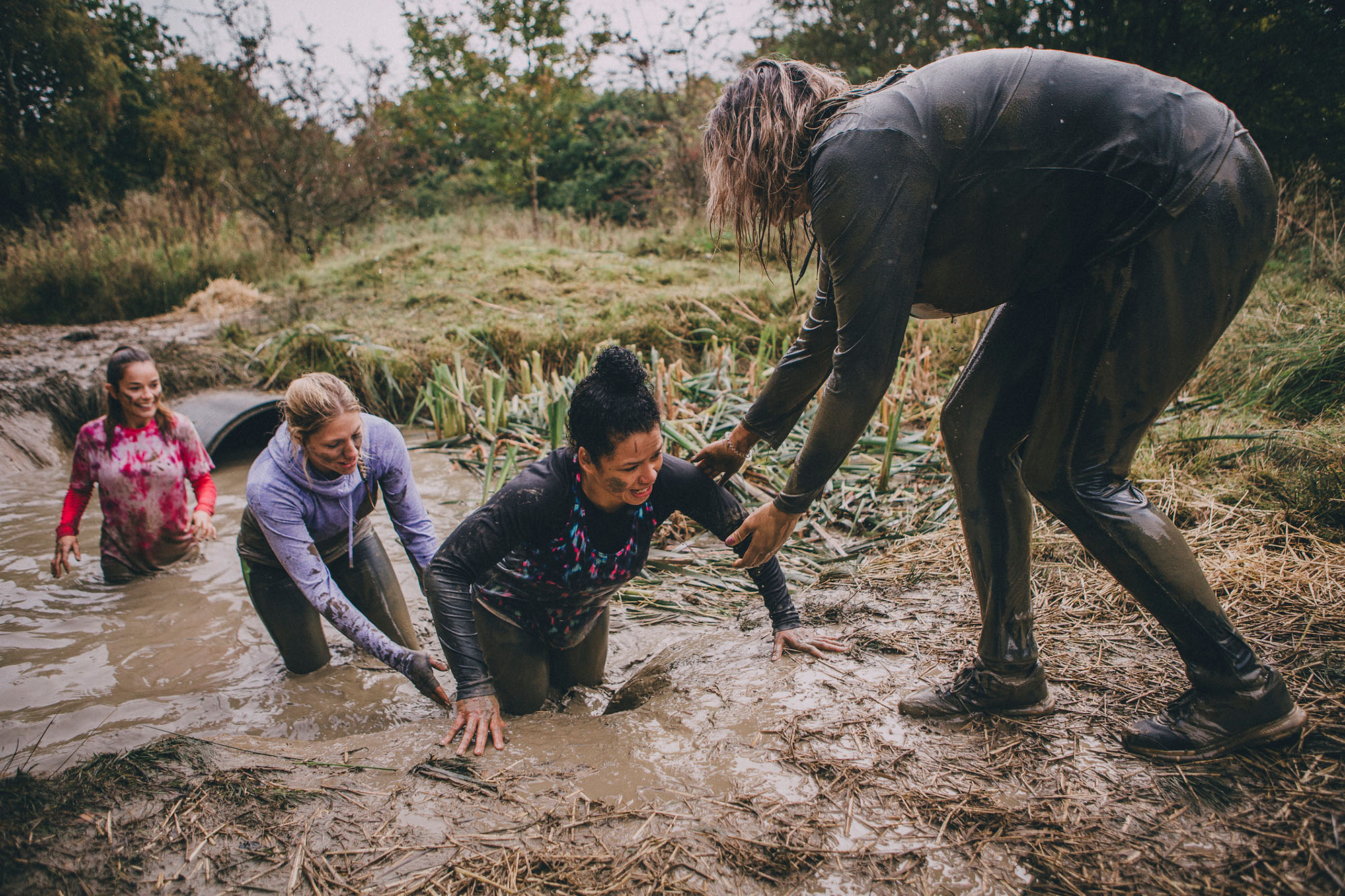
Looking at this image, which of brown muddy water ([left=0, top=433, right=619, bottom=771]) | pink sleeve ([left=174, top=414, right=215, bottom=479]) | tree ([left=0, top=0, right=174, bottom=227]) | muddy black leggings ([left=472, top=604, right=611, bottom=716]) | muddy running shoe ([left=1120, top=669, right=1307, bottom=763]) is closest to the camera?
muddy running shoe ([left=1120, top=669, right=1307, bottom=763])

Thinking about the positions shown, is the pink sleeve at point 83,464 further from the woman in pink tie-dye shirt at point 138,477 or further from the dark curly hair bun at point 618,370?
the dark curly hair bun at point 618,370

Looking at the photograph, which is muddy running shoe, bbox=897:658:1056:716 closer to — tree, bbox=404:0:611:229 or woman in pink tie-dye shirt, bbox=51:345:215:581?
woman in pink tie-dye shirt, bbox=51:345:215:581

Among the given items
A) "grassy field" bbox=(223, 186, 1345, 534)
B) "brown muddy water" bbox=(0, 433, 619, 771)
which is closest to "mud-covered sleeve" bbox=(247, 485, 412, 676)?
"brown muddy water" bbox=(0, 433, 619, 771)

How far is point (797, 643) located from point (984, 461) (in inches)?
35.9

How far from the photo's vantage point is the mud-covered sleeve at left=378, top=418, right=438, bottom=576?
2.80 meters

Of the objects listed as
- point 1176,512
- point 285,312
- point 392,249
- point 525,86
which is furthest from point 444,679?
point 525,86

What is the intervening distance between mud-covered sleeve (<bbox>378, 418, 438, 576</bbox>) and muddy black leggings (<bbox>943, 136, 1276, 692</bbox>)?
6.60 ft

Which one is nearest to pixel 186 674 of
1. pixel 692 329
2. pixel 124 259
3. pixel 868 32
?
pixel 692 329

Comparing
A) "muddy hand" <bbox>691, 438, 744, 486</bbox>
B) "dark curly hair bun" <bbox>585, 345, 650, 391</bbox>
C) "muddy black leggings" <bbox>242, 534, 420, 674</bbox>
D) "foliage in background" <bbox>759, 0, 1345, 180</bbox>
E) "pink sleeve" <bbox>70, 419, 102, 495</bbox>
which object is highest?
"foliage in background" <bbox>759, 0, 1345, 180</bbox>

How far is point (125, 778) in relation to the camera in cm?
185

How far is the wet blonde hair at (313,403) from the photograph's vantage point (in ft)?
8.02

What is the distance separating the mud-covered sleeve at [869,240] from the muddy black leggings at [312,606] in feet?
7.57

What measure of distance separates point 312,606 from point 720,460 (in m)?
1.87

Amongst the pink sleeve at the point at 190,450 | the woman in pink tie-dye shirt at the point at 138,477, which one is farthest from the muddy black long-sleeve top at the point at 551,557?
the pink sleeve at the point at 190,450
